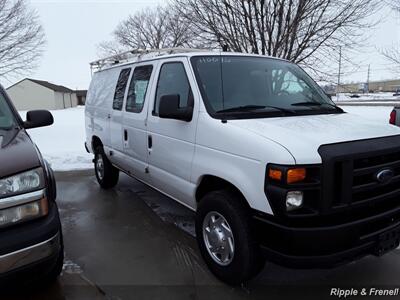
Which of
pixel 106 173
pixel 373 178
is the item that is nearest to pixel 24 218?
pixel 373 178

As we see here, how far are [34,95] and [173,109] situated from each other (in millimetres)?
59712

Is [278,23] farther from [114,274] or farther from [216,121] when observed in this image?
[114,274]

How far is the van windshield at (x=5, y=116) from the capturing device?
3.30 m

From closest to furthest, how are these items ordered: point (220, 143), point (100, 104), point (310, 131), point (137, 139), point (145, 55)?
point (310, 131)
point (220, 143)
point (137, 139)
point (145, 55)
point (100, 104)

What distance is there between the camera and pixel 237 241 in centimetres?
279

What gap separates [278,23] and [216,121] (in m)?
8.93

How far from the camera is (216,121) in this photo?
10.1 ft

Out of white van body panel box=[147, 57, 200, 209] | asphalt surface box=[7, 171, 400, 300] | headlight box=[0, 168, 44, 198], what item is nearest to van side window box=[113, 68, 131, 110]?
white van body panel box=[147, 57, 200, 209]

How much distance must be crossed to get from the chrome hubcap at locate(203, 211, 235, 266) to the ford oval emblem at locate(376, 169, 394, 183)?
124 cm

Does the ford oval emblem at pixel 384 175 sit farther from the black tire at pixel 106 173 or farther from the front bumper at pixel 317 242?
the black tire at pixel 106 173

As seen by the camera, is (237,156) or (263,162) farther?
(237,156)

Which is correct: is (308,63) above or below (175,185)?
above

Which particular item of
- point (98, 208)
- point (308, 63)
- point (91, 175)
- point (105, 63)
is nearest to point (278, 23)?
point (308, 63)

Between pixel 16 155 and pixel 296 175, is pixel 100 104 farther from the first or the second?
pixel 296 175
